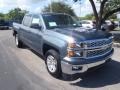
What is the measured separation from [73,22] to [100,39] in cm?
224

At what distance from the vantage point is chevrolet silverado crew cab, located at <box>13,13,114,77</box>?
229 inches

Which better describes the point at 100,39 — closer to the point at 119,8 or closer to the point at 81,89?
the point at 81,89

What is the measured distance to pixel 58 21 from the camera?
7891mm

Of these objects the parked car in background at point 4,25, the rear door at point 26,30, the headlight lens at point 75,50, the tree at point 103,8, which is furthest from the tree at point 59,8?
the headlight lens at point 75,50

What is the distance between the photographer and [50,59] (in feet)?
22.2

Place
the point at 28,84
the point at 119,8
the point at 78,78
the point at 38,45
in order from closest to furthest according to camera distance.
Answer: the point at 28,84 → the point at 78,78 → the point at 38,45 → the point at 119,8

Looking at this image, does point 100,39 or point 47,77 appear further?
point 47,77

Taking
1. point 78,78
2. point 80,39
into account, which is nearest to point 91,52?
point 80,39

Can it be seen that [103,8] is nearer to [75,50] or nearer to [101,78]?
[101,78]

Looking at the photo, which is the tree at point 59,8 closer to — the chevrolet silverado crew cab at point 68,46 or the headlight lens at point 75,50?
the chevrolet silverado crew cab at point 68,46

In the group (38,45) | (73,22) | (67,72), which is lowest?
(67,72)

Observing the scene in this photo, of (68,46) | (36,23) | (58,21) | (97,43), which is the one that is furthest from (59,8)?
(68,46)

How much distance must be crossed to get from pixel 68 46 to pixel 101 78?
1515 mm

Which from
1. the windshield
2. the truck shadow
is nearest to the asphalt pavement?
the truck shadow
